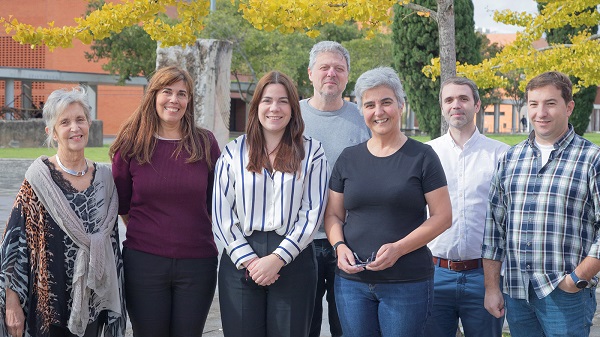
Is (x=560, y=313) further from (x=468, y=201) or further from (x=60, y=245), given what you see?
(x=60, y=245)

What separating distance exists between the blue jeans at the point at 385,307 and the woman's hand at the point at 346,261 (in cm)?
11

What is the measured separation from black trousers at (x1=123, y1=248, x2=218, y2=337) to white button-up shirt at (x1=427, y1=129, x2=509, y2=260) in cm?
141

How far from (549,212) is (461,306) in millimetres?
868

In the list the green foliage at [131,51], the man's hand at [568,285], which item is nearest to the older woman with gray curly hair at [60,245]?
the man's hand at [568,285]

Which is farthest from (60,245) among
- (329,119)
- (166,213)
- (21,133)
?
(21,133)

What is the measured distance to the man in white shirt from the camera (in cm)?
433

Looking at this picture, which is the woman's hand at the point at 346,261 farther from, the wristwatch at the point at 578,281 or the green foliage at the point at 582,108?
the green foliage at the point at 582,108

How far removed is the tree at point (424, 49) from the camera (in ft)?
78.0

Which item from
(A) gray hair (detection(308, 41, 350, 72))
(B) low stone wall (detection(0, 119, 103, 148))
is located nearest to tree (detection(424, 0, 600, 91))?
(A) gray hair (detection(308, 41, 350, 72))

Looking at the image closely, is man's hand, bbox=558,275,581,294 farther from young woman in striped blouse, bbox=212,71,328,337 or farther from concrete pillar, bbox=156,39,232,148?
concrete pillar, bbox=156,39,232,148

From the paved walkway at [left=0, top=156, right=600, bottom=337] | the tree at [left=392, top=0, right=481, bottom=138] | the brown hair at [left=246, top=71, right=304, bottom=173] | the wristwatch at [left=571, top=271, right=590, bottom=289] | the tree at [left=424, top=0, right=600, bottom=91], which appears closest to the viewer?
the wristwatch at [left=571, top=271, right=590, bottom=289]

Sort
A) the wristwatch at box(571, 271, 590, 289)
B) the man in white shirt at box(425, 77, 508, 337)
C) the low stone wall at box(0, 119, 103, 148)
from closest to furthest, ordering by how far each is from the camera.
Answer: the wristwatch at box(571, 271, 590, 289)
the man in white shirt at box(425, 77, 508, 337)
the low stone wall at box(0, 119, 103, 148)

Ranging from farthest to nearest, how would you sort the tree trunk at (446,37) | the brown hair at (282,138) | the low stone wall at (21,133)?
the low stone wall at (21,133)
the tree trunk at (446,37)
the brown hair at (282,138)

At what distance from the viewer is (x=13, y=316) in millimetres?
4027
